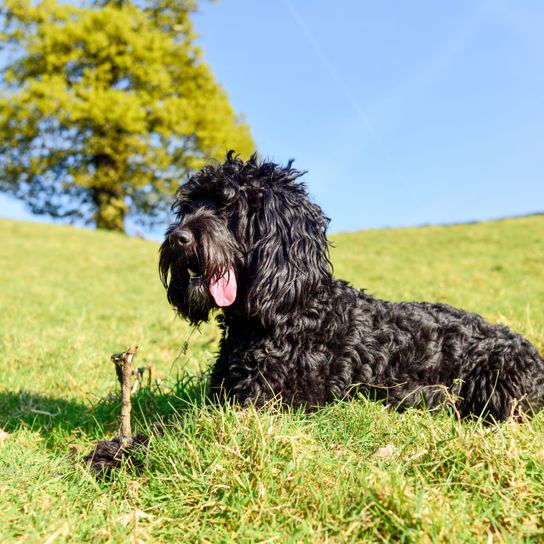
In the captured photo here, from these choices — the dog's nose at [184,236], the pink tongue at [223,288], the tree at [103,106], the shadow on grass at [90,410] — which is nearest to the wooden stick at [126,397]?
the shadow on grass at [90,410]

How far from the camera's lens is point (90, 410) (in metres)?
4.49

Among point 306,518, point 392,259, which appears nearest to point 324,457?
point 306,518

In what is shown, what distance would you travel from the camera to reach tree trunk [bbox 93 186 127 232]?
34.6 meters

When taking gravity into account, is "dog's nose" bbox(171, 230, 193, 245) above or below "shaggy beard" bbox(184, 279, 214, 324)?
above

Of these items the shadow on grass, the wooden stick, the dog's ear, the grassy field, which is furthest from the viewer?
the shadow on grass

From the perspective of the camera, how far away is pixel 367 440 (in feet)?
11.0

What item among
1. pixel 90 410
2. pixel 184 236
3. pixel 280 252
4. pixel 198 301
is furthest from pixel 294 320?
pixel 90 410

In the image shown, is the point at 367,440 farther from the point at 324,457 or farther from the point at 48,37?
the point at 48,37

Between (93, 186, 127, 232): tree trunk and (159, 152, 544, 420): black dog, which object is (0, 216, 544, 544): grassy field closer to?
(159, 152, 544, 420): black dog

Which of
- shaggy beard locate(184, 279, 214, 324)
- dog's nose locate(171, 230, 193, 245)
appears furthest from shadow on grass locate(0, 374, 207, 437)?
dog's nose locate(171, 230, 193, 245)

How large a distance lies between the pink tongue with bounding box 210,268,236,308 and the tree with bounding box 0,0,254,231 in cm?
2919

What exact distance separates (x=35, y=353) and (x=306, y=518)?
4.71 m

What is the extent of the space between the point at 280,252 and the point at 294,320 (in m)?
0.48

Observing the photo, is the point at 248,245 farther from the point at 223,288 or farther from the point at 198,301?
the point at 198,301
